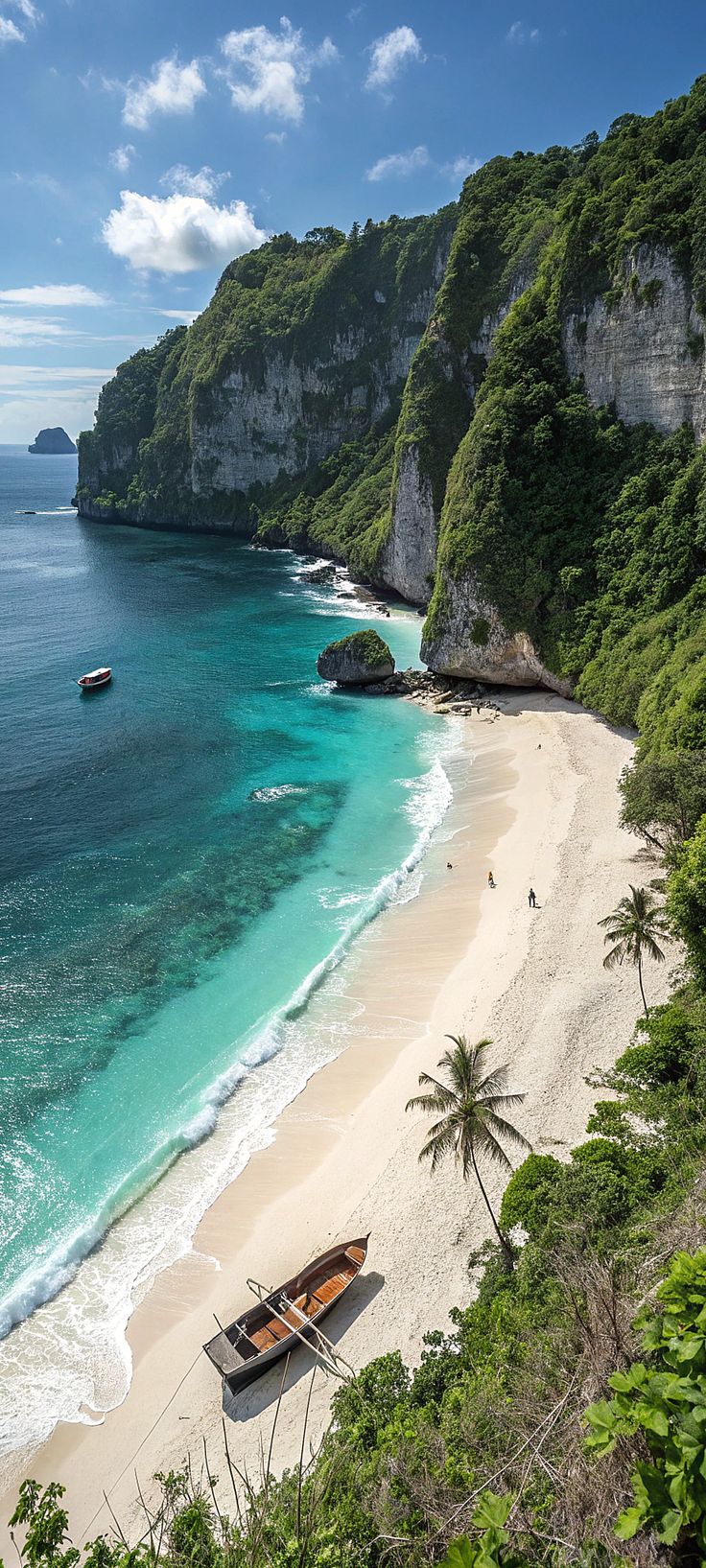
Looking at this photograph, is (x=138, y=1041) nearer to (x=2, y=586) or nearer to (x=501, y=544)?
(x=501, y=544)

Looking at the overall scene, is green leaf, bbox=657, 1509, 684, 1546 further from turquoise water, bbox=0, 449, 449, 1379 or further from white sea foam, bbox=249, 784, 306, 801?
white sea foam, bbox=249, 784, 306, 801

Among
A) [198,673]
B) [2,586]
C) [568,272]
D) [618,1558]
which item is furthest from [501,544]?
[2,586]

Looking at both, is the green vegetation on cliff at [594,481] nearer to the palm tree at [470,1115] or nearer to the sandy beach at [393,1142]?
the sandy beach at [393,1142]

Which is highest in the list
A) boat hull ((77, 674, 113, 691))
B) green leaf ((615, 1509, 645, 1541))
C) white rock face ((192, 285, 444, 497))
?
white rock face ((192, 285, 444, 497))

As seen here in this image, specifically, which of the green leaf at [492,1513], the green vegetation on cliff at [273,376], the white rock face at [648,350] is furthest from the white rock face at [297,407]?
the green leaf at [492,1513]

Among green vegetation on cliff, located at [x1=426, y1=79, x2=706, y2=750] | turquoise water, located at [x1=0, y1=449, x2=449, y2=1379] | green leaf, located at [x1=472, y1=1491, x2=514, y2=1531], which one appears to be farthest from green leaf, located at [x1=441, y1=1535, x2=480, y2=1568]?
green vegetation on cliff, located at [x1=426, y1=79, x2=706, y2=750]

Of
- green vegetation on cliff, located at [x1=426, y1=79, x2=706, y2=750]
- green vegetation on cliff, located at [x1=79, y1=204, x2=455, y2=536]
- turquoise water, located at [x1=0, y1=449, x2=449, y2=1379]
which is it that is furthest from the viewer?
green vegetation on cliff, located at [x1=79, y1=204, x2=455, y2=536]
